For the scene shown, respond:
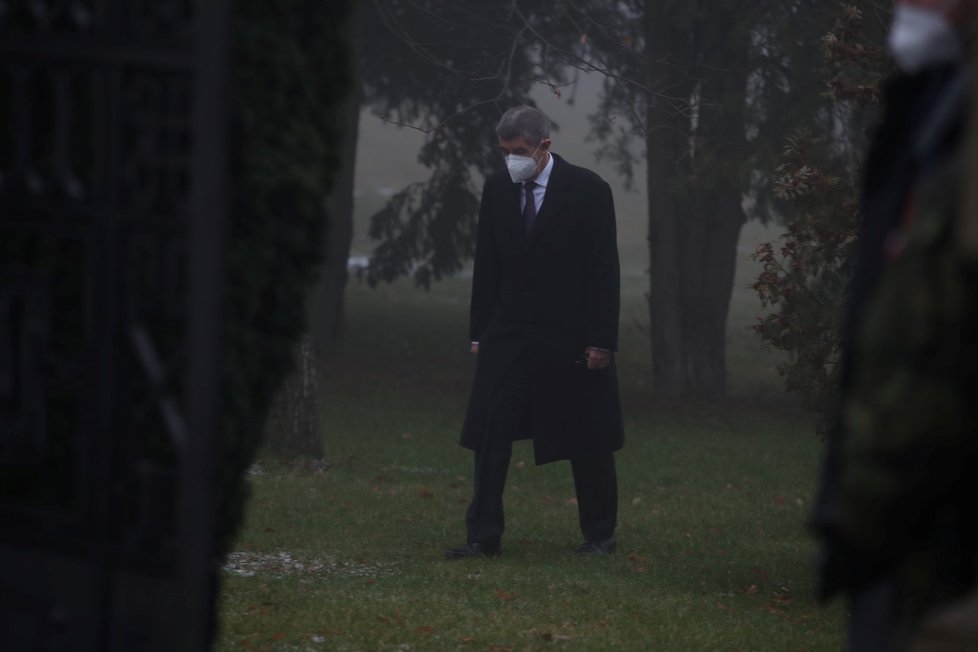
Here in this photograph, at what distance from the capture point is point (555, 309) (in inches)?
315

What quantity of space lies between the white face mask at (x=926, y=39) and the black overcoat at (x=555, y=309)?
16.6 feet

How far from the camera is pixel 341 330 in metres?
22.7

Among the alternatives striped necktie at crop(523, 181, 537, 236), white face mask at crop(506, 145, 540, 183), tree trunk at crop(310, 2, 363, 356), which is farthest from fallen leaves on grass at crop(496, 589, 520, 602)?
tree trunk at crop(310, 2, 363, 356)

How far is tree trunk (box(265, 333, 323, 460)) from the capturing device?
1220 centimetres

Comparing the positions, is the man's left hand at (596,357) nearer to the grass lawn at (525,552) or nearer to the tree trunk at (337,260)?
the grass lawn at (525,552)

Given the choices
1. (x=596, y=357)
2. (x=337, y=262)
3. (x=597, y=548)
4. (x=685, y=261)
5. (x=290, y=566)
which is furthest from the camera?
(x=337, y=262)

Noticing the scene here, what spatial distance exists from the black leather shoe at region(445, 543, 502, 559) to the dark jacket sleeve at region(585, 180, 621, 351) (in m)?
1.27

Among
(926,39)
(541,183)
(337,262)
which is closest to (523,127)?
(541,183)

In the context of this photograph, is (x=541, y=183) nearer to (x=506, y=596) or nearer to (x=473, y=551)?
(x=473, y=551)

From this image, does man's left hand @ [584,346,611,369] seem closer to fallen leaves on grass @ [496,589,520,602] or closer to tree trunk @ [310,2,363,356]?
fallen leaves on grass @ [496,589,520,602]

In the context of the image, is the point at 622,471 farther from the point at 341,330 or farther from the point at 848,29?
the point at 341,330

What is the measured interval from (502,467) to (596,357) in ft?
2.60

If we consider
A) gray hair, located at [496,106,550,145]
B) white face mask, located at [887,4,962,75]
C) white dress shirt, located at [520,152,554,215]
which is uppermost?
gray hair, located at [496,106,550,145]

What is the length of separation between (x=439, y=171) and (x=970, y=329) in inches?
799
